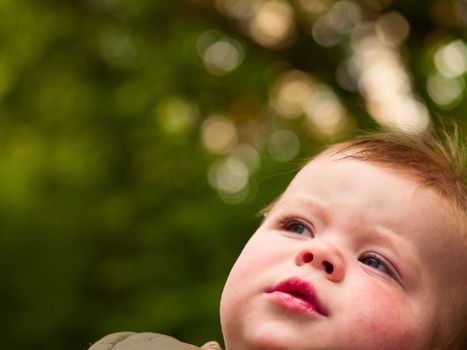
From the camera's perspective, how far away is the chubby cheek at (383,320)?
5.01 feet

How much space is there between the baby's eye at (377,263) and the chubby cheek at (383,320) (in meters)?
0.03

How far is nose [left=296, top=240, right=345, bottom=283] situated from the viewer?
61.0 inches

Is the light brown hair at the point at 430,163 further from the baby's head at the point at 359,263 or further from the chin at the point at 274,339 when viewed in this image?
the chin at the point at 274,339

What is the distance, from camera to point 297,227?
5.57 feet

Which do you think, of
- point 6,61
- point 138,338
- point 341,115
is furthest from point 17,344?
point 138,338

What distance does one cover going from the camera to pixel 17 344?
419 centimetres

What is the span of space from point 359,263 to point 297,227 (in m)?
0.15

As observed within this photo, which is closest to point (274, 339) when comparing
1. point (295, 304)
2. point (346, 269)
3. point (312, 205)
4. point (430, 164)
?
point (295, 304)

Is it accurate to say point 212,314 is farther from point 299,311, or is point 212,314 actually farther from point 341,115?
point 299,311

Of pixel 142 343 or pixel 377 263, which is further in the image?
pixel 142 343

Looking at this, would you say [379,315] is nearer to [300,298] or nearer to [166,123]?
[300,298]

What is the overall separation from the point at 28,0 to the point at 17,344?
5.85ft

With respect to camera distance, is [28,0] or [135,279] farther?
[28,0]

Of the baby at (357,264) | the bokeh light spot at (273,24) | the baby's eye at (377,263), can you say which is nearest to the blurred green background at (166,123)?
the bokeh light spot at (273,24)
